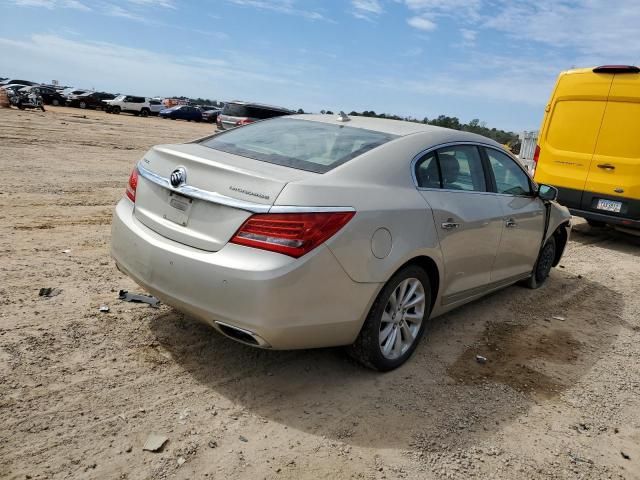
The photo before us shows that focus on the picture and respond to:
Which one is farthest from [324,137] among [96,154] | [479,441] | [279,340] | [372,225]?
[96,154]

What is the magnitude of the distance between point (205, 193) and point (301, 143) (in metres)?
0.92

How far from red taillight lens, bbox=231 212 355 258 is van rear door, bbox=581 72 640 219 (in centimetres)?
717

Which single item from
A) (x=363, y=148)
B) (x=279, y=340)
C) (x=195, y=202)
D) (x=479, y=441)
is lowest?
(x=479, y=441)

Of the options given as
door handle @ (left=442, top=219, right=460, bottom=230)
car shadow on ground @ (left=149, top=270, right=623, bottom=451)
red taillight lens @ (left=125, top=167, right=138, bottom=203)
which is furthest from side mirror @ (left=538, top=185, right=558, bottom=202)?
red taillight lens @ (left=125, top=167, right=138, bottom=203)

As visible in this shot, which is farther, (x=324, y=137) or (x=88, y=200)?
(x=88, y=200)

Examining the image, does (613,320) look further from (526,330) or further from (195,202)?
(195,202)

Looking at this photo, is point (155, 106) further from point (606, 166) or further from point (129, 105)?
point (606, 166)

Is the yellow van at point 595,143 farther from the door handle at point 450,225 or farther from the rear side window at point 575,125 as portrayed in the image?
the door handle at point 450,225

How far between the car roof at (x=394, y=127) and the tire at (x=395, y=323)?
42.1 inches

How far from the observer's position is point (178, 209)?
3217mm

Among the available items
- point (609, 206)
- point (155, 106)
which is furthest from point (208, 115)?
point (609, 206)

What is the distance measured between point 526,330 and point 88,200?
20.6 feet

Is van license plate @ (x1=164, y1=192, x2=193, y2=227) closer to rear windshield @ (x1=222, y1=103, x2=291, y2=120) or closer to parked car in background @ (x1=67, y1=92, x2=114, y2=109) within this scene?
rear windshield @ (x1=222, y1=103, x2=291, y2=120)

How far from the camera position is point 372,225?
10.4 ft
